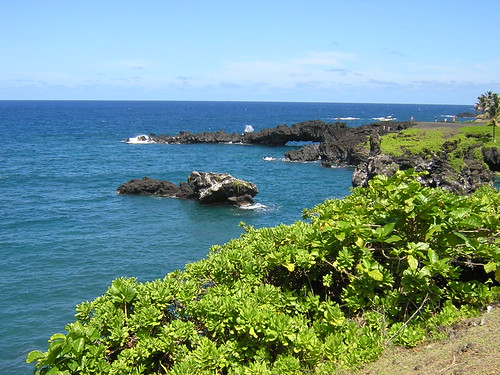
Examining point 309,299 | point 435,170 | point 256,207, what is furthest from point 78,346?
point 435,170

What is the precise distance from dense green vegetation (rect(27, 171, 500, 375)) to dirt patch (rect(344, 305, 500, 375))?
25 centimetres

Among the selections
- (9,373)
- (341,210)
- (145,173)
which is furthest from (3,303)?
(145,173)

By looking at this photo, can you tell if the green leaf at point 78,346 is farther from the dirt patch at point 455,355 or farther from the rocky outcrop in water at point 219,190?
the rocky outcrop in water at point 219,190

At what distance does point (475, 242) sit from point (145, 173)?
55.8 meters

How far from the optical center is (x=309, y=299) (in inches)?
357

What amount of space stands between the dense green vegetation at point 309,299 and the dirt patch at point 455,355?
246mm

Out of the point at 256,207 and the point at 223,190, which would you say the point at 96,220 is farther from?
the point at 256,207

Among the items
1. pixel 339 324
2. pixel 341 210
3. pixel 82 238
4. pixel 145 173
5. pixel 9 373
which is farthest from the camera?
pixel 145 173

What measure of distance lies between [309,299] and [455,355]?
2.67 metres

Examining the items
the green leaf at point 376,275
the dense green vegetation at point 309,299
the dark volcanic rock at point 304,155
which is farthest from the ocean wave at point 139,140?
the green leaf at point 376,275

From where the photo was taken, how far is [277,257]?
365 inches

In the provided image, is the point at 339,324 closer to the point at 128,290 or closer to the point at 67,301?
the point at 128,290

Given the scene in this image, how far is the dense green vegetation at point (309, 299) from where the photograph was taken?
308 inches

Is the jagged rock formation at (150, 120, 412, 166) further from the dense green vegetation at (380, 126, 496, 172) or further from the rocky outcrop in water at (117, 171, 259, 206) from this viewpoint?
the rocky outcrop in water at (117, 171, 259, 206)
